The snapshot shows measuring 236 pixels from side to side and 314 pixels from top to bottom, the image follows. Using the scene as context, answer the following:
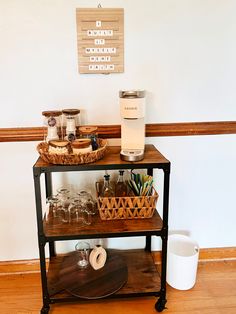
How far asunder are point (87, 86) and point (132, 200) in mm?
687

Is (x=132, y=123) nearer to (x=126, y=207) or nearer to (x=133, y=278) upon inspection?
(x=126, y=207)

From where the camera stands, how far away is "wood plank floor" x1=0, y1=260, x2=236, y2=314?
71.9 inches

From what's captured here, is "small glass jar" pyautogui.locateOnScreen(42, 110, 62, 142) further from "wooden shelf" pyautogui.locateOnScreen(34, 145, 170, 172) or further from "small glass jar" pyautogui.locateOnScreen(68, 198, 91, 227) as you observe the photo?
"small glass jar" pyautogui.locateOnScreen(68, 198, 91, 227)

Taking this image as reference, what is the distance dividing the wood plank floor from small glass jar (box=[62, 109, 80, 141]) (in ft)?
3.11

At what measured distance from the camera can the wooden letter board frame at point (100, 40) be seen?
1.75m

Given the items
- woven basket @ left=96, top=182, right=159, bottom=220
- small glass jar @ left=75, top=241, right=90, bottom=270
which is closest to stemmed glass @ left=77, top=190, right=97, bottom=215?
woven basket @ left=96, top=182, right=159, bottom=220

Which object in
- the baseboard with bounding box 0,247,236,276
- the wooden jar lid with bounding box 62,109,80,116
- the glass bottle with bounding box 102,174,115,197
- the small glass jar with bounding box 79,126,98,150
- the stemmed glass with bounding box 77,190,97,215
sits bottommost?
the baseboard with bounding box 0,247,236,276

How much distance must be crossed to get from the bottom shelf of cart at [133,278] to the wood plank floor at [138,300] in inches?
4.0

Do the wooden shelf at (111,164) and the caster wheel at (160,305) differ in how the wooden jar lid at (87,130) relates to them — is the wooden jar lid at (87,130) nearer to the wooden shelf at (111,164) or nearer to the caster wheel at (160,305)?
the wooden shelf at (111,164)

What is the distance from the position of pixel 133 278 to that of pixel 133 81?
114 cm

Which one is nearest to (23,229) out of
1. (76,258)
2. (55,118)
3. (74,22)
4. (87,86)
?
(76,258)

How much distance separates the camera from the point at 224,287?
200 centimetres

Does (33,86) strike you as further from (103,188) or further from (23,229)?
(23,229)

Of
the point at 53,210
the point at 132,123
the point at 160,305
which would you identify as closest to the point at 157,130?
the point at 132,123
